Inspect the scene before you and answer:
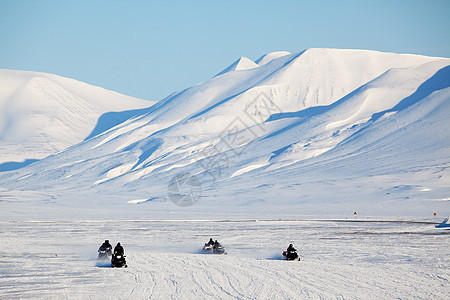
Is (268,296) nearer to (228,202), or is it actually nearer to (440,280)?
(440,280)

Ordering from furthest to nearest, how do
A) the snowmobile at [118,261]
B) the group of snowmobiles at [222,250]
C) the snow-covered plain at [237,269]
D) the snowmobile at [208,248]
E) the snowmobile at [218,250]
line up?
the snowmobile at [208,248] < the snowmobile at [218,250] < the group of snowmobiles at [222,250] < the snowmobile at [118,261] < the snow-covered plain at [237,269]

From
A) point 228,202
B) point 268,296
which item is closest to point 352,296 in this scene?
point 268,296

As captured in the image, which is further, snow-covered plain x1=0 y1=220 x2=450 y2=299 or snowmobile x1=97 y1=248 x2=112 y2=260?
snowmobile x1=97 y1=248 x2=112 y2=260

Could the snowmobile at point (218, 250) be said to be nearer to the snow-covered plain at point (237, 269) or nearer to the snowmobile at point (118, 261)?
the snow-covered plain at point (237, 269)

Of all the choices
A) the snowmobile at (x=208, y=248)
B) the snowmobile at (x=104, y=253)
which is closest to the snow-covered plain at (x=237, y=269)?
the snowmobile at (x=104, y=253)

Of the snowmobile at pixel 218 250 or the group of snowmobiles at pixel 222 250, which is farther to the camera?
the snowmobile at pixel 218 250

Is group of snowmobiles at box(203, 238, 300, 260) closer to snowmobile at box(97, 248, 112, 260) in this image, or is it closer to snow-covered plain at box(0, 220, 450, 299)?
snow-covered plain at box(0, 220, 450, 299)

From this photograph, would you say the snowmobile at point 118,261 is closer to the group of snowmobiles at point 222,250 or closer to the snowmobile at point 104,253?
the snowmobile at point 104,253

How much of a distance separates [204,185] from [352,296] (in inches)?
6431

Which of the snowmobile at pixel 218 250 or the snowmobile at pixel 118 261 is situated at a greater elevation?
the snowmobile at pixel 118 261

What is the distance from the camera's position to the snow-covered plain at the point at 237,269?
79.1ft

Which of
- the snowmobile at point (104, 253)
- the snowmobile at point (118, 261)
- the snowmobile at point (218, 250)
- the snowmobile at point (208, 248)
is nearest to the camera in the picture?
the snowmobile at point (118, 261)

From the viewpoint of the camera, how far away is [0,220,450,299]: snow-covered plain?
2411 centimetres

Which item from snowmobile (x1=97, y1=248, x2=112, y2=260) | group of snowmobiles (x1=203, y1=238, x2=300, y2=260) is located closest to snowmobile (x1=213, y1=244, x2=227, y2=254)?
group of snowmobiles (x1=203, y1=238, x2=300, y2=260)
